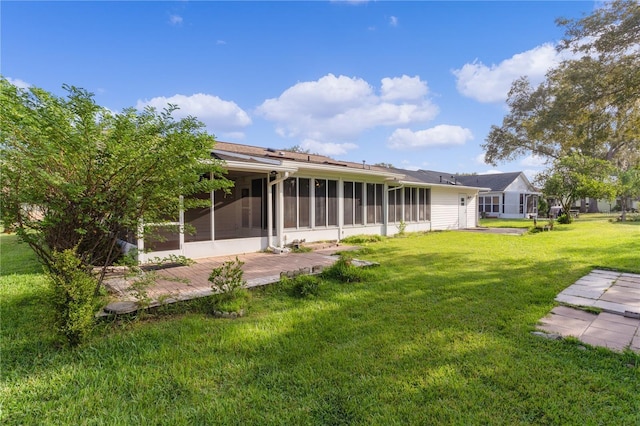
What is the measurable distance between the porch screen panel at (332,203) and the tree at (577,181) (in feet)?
51.6

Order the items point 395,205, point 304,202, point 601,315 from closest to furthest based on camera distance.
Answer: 1. point 601,315
2. point 304,202
3. point 395,205

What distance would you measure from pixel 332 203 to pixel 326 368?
8499mm

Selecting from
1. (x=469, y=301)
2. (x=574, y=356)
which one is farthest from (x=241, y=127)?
(x=574, y=356)

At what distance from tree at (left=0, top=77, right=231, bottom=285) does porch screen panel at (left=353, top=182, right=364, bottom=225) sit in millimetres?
8412

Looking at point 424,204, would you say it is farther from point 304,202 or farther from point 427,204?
point 304,202

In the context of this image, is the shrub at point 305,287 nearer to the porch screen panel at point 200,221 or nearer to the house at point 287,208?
the house at point 287,208

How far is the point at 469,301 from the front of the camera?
472cm

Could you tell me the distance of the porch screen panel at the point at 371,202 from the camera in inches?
492

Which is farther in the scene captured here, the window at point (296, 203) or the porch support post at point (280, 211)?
the window at point (296, 203)

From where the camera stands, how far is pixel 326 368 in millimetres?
2873

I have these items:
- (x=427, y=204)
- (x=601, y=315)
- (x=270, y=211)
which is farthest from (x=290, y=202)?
(x=427, y=204)

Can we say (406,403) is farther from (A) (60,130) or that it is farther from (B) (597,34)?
(B) (597,34)

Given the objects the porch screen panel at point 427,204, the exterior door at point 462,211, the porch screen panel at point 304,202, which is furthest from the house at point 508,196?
the porch screen panel at point 304,202

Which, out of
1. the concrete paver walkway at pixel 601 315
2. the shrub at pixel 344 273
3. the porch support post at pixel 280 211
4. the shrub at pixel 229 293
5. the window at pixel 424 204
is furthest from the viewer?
the window at pixel 424 204
